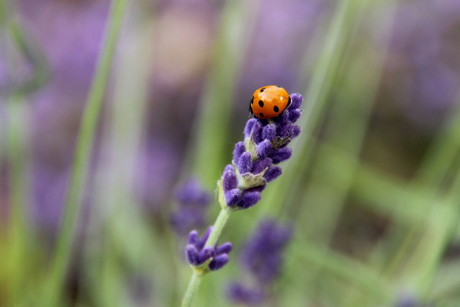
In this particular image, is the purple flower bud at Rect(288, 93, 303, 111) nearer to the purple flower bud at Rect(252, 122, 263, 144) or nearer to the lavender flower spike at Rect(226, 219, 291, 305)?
the purple flower bud at Rect(252, 122, 263, 144)

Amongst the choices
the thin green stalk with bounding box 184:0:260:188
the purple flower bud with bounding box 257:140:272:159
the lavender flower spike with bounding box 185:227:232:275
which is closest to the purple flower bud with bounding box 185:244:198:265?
the lavender flower spike with bounding box 185:227:232:275

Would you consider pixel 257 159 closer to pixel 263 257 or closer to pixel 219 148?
pixel 263 257

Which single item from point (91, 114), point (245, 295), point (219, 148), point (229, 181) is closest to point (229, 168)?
point (229, 181)

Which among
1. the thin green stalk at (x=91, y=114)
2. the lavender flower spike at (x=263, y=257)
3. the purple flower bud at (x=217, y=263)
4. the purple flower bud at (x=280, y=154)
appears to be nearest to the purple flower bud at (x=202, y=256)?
the purple flower bud at (x=217, y=263)

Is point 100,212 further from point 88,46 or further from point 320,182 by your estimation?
point 88,46

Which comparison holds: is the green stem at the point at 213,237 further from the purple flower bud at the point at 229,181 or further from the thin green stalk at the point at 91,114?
the thin green stalk at the point at 91,114
